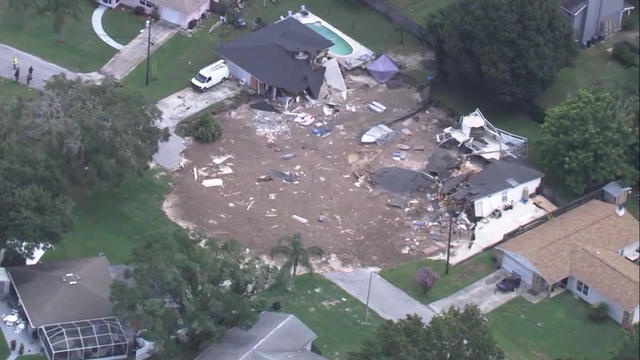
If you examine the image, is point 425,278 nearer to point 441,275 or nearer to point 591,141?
point 441,275

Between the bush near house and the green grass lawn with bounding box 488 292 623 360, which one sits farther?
the bush near house

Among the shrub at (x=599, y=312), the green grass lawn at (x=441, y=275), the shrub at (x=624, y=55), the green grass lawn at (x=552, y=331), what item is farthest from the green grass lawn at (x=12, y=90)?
the shrub at (x=624, y=55)

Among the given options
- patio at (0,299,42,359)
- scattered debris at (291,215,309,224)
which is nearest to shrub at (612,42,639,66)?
scattered debris at (291,215,309,224)

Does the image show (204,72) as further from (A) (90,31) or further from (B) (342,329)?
(B) (342,329)

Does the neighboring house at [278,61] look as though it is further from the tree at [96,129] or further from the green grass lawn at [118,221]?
the tree at [96,129]

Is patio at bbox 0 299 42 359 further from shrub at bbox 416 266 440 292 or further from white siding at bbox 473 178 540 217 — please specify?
white siding at bbox 473 178 540 217

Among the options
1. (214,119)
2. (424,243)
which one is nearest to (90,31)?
(214,119)
